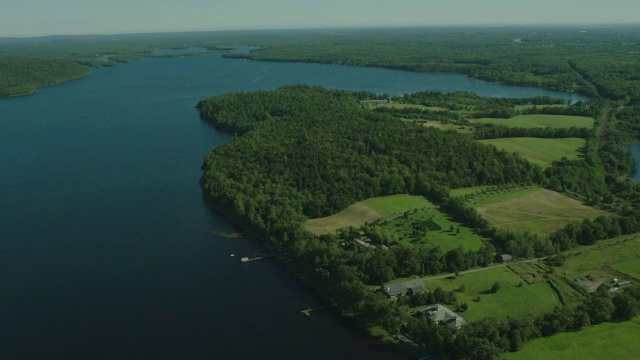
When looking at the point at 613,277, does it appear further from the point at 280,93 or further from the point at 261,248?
the point at 280,93

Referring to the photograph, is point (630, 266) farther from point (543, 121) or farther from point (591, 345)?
point (543, 121)

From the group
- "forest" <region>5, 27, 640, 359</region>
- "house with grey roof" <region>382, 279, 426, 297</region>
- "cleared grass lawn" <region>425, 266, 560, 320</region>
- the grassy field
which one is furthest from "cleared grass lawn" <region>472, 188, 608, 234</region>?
the grassy field

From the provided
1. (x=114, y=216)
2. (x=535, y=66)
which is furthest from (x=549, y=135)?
(x=535, y=66)

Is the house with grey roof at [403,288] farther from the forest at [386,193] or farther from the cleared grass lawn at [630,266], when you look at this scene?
the cleared grass lawn at [630,266]

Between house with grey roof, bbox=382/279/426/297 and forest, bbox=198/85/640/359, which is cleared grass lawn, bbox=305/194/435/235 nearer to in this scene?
forest, bbox=198/85/640/359

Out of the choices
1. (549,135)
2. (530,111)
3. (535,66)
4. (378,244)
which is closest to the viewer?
(378,244)

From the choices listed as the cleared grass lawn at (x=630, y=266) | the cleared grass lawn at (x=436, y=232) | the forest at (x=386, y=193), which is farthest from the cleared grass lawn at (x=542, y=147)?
the cleared grass lawn at (x=630, y=266)
